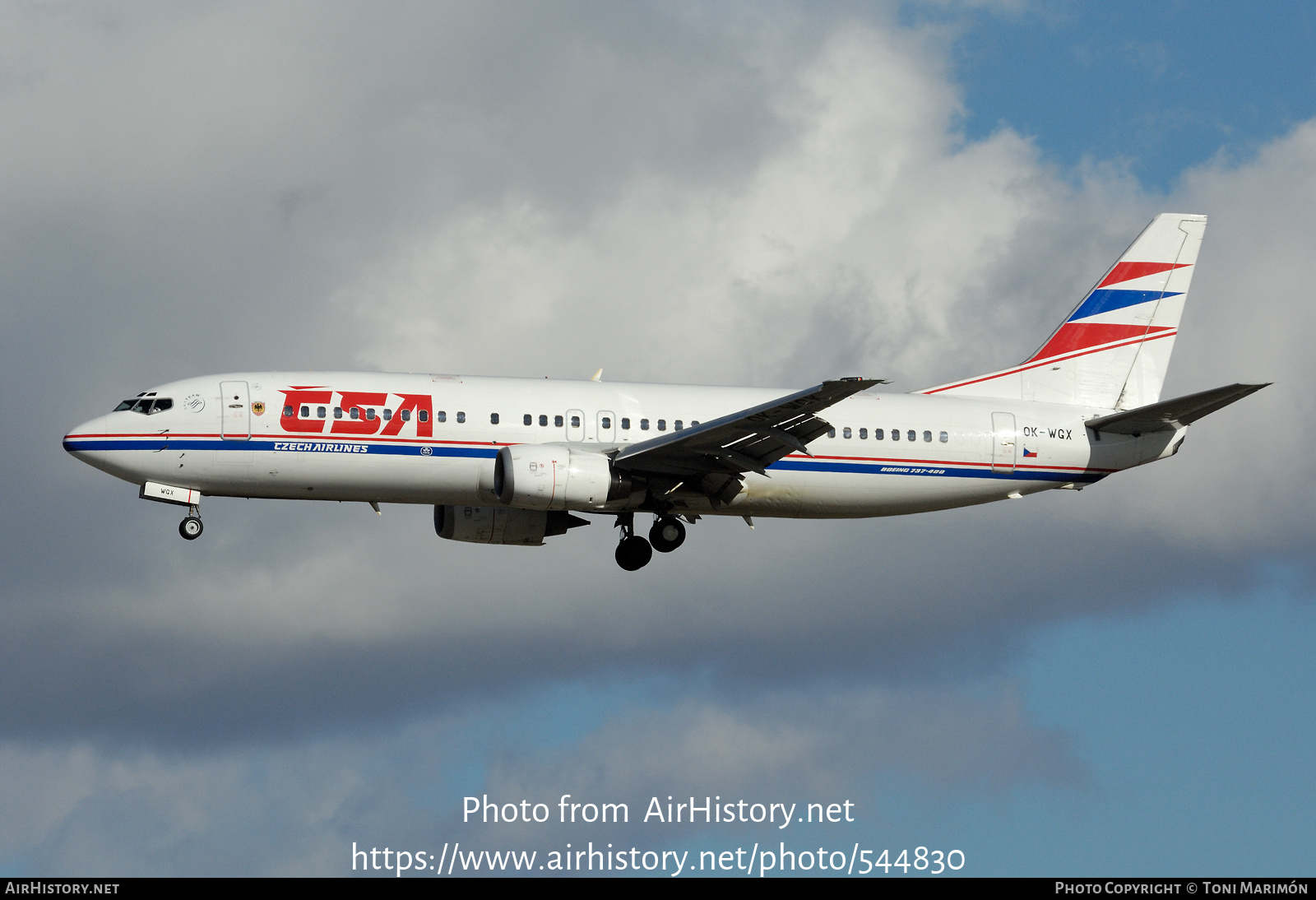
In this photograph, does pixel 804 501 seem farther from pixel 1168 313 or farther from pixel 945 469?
pixel 1168 313

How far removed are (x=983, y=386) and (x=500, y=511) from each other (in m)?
15.2

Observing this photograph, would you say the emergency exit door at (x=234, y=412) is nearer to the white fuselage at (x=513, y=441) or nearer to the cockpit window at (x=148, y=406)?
the white fuselage at (x=513, y=441)

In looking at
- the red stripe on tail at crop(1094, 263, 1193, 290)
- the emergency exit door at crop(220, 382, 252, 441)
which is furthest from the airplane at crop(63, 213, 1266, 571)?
the red stripe on tail at crop(1094, 263, 1193, 290)

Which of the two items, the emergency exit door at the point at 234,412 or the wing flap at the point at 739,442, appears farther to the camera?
the emergency exit door at the point at 234,412

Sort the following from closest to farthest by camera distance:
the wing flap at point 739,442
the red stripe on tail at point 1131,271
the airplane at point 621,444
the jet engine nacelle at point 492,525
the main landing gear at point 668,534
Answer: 1. the wing flap at point 739,442
2. the airplane at point 621,444
3. the main landing gear at point 668,534
4. the jet engine nacelle at point 492,525
5. the red stripe on tail at point 1131,271

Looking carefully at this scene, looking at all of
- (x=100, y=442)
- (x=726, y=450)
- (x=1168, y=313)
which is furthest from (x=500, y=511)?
(x=1168, y=313)

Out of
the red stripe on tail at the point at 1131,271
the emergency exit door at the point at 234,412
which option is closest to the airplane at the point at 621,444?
the emergency exit door at the point at 234,412

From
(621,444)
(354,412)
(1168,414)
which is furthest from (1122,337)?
(354,412)

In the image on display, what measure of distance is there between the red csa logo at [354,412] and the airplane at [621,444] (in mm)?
44

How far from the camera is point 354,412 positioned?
145 feet

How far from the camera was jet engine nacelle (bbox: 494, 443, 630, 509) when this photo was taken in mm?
42938

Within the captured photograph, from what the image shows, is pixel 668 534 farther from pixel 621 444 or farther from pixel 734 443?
pixel 734 443

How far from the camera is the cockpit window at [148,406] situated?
44.3 meters

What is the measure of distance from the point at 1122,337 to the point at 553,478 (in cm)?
2033
